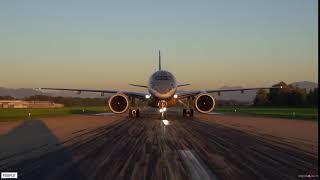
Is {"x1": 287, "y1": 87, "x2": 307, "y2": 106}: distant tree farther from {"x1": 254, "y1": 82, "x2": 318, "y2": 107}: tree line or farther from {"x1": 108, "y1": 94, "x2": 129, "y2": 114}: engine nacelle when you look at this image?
{"x1": 108, "y1": 94, "x2": 129, "y2": 114}: engine nacelle

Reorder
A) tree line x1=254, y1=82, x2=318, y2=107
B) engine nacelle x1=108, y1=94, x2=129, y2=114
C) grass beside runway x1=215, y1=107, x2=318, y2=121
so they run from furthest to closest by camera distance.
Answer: tree line x1=254, y1=82, x2=318, y2=107 < grass beside runway x1=215, y1=107, x2=318, y2=121 < engine nacelle x1=108, y1=94, x2=129, y2=114

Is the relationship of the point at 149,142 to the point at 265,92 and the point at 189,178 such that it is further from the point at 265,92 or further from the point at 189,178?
the point at 265,92

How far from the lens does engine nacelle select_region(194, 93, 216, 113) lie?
3331cm

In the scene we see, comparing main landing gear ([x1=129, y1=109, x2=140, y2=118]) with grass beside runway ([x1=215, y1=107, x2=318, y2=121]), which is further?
grass beside runway ([x1=215, y1=107, x2=318, y2=121])

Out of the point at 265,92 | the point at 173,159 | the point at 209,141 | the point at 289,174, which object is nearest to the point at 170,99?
the point at 209,141

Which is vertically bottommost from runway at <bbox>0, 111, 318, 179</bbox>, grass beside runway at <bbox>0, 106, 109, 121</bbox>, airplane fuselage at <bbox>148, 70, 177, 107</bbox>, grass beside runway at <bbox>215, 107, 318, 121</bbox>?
runway at <bbox>0, 111, 318, 179</bbox>

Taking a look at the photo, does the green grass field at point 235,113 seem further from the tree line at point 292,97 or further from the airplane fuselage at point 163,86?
the tree line at point 292,97

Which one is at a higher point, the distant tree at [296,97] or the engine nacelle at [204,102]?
the distant tree at [296,97]

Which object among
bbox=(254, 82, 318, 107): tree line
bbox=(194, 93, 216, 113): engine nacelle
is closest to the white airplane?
bbox=(194, 93, 216, 113): engine nacelle

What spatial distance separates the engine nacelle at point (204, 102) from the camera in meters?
33.3

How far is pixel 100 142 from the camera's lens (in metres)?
16.0

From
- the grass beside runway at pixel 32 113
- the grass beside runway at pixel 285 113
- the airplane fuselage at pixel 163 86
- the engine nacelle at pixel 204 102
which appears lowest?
the grass beside runway at pixel 285 113

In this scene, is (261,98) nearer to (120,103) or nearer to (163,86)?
(120,103)

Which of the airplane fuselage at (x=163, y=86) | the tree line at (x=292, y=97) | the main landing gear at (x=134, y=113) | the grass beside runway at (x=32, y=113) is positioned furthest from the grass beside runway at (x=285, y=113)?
the tree line at (x=292, y=97)
